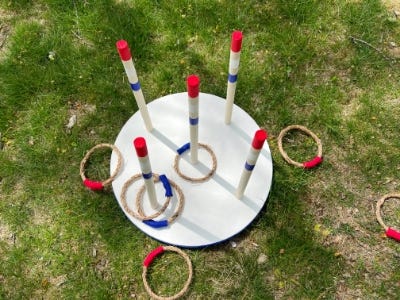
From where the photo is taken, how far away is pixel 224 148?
3.02 m

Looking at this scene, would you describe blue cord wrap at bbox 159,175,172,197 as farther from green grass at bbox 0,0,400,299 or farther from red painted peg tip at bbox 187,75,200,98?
red painted peg tip at bbox 187,75,200,98

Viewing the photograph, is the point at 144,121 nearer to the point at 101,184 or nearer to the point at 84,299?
the point at 101,184

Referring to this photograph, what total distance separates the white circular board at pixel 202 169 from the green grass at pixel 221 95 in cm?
11

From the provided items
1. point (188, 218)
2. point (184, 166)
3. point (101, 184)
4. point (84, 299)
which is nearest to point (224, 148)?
point (184, 166)

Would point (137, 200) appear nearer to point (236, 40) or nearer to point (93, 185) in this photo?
point (93, 185)

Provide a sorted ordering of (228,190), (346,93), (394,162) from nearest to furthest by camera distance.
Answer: (228,190) → (394,162) → (346,93)

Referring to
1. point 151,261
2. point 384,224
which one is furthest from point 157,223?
point 384,224

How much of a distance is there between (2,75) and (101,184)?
136cm

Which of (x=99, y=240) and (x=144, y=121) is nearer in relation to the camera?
(x=99, y=240)

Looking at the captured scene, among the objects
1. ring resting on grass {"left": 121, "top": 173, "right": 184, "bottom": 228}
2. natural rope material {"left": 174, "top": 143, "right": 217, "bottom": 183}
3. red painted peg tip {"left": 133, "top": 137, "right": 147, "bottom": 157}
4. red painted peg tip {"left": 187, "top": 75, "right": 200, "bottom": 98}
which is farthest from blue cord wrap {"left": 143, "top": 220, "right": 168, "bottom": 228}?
red painted peg tip {"left": 187, "top": 75, "right": 200, "bottom": 98}

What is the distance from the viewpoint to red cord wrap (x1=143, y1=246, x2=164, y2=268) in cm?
267

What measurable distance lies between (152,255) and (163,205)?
333 mm

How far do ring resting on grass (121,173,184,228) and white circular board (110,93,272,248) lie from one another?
0.10 ft

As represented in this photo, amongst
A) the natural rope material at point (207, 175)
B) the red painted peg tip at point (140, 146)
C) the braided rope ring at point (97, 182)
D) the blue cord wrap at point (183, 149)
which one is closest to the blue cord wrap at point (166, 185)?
the natural rope material at point (207, 175)
